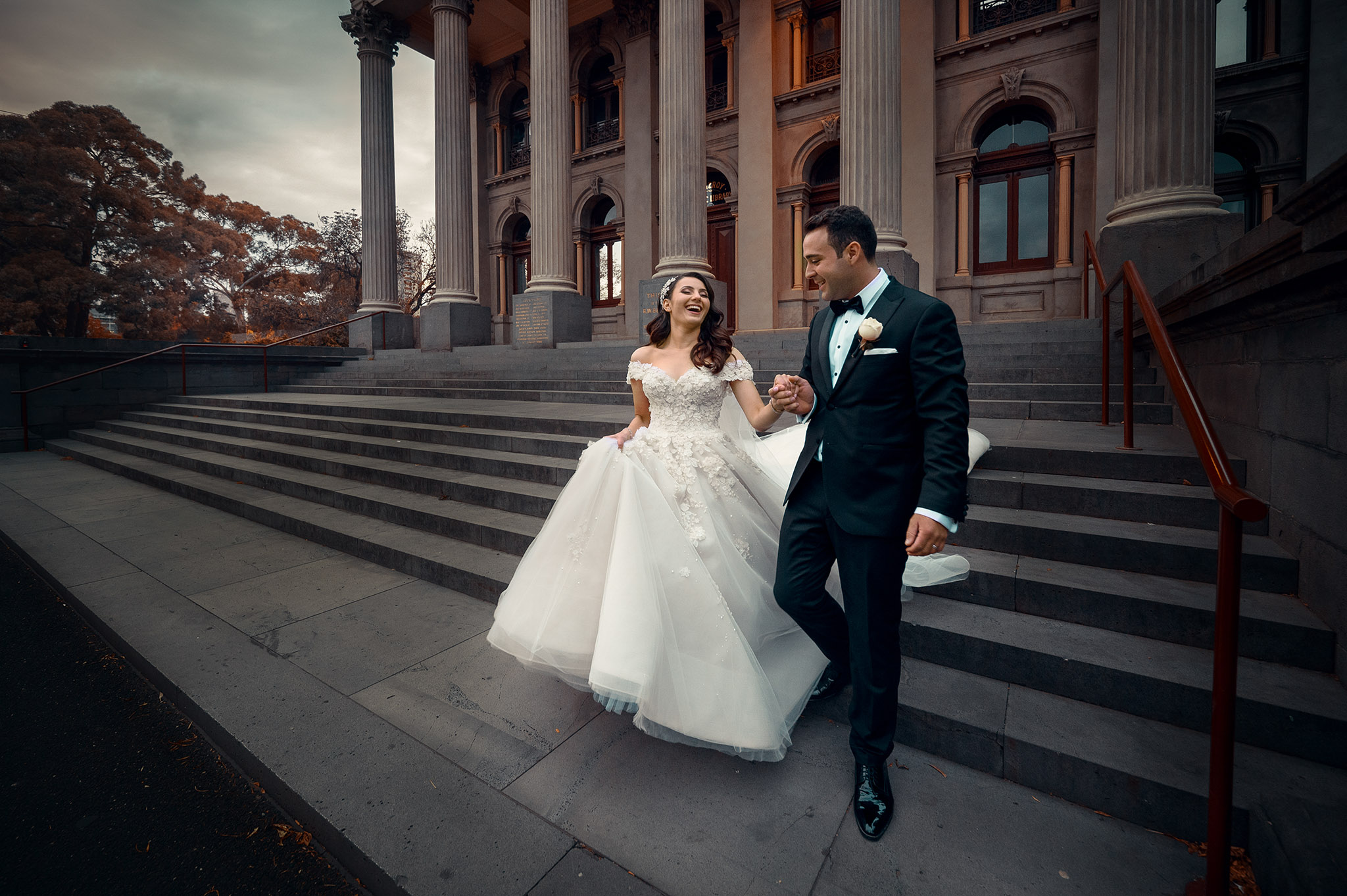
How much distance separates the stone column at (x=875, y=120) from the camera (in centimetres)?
1002

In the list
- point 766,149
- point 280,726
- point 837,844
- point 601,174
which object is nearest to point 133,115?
point 601,174

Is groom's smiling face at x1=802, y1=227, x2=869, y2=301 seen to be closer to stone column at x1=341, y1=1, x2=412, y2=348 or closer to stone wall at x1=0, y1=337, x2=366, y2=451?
stone wall at x1=0, y1=337, x2=366, y2=451

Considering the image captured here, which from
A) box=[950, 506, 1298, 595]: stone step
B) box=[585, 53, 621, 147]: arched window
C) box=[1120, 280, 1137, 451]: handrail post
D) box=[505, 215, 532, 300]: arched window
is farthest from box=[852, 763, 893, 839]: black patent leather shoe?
box=[505, 215, 532, 300]: arched window

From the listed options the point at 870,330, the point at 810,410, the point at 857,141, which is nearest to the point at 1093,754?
the point at 810,410

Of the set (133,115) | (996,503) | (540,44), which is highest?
(133,115)

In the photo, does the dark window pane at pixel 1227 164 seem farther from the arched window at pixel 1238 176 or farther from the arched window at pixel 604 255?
the arched window at pixel 604 255

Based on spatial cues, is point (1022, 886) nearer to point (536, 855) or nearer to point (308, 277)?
point (536, 855)

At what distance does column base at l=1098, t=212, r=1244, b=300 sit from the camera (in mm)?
Result: 7004

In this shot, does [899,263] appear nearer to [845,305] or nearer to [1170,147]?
[1170,147]

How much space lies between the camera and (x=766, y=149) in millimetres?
14742

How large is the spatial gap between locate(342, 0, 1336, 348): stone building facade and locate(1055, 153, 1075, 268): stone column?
0.15 ft

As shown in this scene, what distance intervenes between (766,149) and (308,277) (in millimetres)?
29215

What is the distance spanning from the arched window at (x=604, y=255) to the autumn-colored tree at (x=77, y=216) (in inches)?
797

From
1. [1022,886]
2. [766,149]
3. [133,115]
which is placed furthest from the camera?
[133,115]
